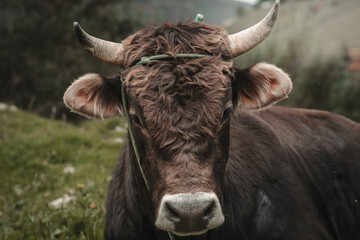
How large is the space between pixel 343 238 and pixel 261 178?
1.36m

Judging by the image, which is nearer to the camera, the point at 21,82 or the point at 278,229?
the point at 278,229

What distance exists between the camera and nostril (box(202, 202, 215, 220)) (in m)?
2.23

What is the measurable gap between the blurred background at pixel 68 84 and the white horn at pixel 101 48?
0.76m

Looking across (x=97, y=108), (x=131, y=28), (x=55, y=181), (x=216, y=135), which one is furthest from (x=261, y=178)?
(x=131, y=28)

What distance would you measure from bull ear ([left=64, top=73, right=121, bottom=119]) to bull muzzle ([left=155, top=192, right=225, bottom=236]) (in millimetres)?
1074

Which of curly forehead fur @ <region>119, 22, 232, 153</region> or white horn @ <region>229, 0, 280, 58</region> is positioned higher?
white horn @ <region>229, 0, 280, 58</region>

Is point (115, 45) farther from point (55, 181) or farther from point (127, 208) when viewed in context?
point (55, 181)

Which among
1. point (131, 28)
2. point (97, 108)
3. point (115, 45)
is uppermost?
point (115, 45)

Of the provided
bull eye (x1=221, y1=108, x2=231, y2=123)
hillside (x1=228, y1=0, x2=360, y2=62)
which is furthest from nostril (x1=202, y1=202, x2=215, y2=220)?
hillside (x1=228, y1=0, x2=360, y2=62)

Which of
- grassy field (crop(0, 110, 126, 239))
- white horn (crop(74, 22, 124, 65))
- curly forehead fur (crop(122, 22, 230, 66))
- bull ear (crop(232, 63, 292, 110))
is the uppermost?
curly forehead fur (crop(122, 22, 230, 66))

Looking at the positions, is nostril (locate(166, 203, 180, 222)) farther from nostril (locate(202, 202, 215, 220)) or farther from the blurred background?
the blurred background

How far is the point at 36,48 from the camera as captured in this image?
1942cm

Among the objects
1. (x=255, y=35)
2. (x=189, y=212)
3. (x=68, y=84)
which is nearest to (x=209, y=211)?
(x=189, y=212)

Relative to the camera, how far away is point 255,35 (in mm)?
2994
